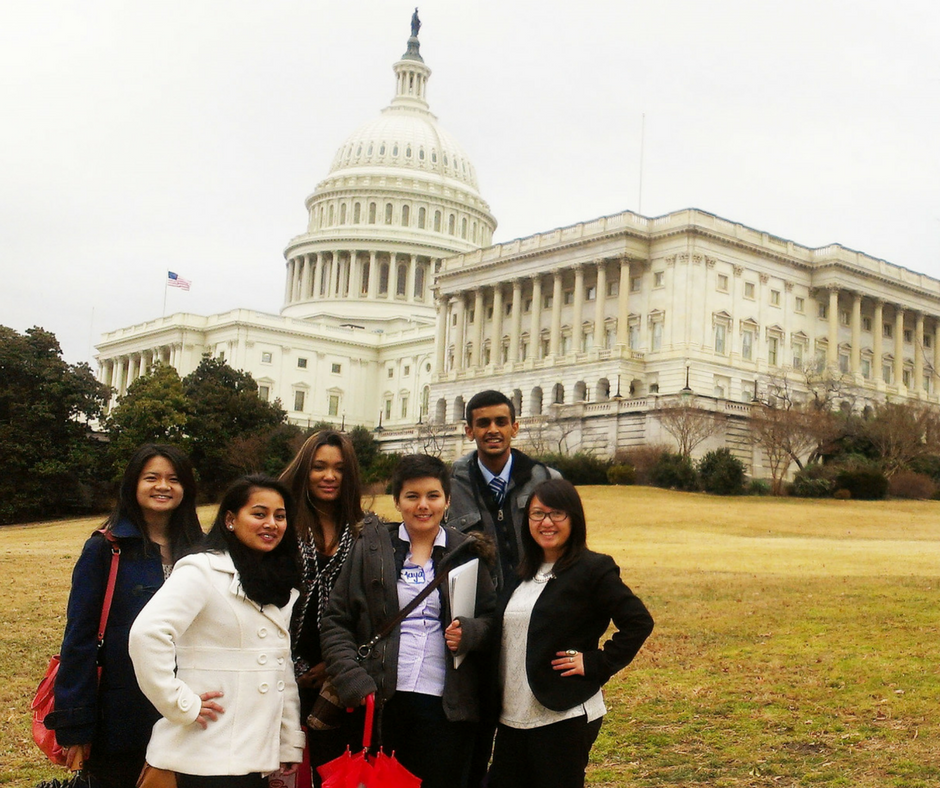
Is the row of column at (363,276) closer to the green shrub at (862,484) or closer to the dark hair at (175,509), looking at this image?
the green shrub at (862,484)

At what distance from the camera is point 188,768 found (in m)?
6.80

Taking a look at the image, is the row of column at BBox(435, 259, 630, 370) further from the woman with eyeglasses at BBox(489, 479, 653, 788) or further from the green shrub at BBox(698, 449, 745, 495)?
the woman with eyeglasses at BBox(489, 479, 653, 788)

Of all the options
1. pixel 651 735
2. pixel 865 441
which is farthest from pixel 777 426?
pixel 651 735

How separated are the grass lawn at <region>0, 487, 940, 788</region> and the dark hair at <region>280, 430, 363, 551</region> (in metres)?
3.90

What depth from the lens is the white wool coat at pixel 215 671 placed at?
6.62m

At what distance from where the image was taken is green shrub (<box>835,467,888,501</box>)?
2253 inches

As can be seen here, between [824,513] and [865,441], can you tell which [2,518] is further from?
[865,441]

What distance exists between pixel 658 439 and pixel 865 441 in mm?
10660

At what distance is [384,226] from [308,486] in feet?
391

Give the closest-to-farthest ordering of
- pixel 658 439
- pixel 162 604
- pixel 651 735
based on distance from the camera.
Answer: pixel 162 604, pixel 651 735, pixel 658 439

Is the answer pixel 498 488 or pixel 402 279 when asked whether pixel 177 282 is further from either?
pixel 498 488

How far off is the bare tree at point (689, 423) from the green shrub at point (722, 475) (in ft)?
8.73

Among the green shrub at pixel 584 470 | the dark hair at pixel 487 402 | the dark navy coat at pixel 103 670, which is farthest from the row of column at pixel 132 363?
the dark navy coat at pixel 103 670

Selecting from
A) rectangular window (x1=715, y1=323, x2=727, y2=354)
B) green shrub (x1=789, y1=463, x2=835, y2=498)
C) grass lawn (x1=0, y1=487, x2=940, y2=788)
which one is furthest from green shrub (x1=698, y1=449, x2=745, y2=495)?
grass lawn (x1=0, y1=487, x2=940, y2=788)
